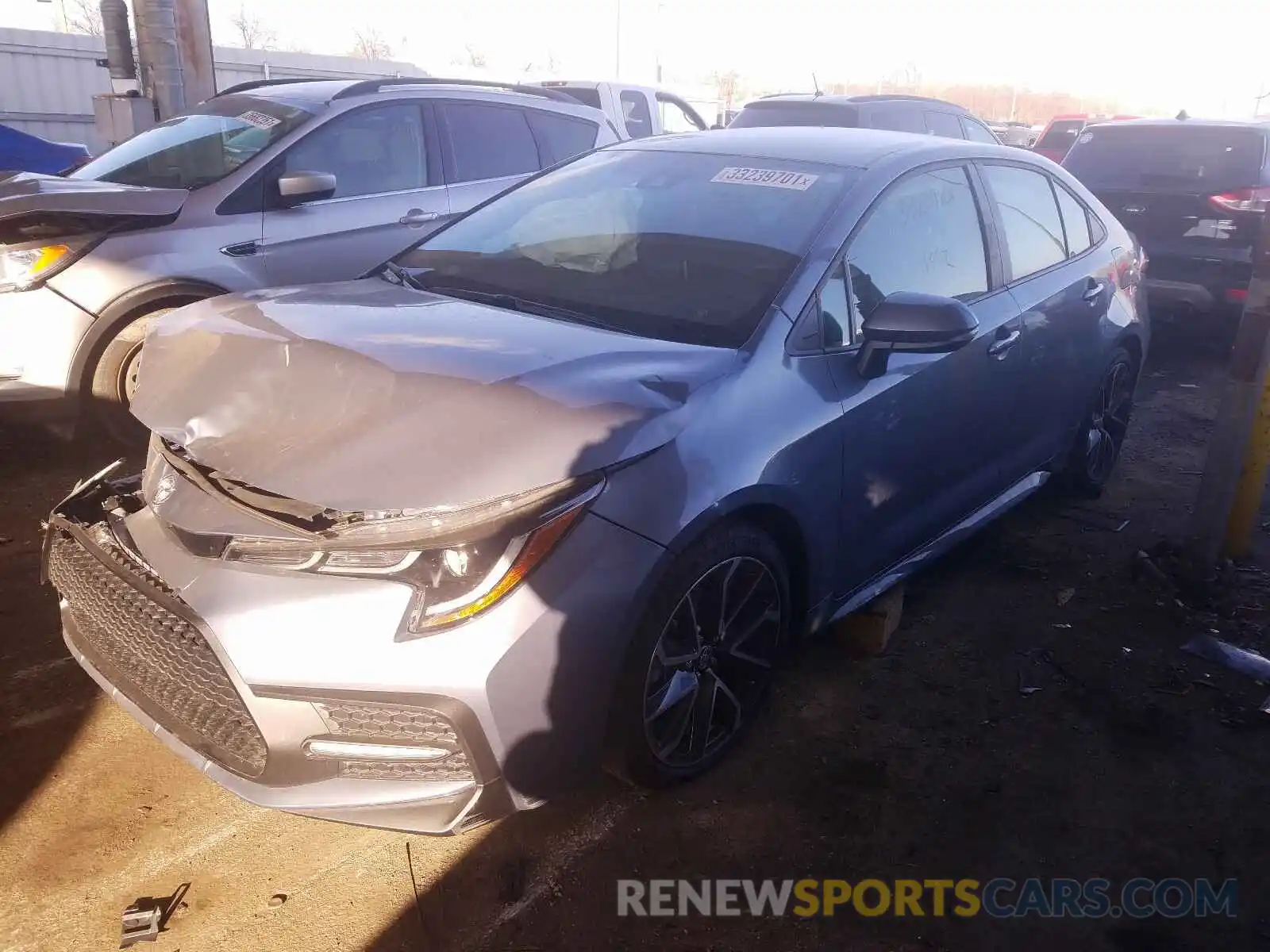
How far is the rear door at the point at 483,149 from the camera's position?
5949 mm

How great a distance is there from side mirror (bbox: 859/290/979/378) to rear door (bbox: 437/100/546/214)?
3411mm

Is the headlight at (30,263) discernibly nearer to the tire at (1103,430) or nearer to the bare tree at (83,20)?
the tire at (1103,430)

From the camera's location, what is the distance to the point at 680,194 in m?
3.38

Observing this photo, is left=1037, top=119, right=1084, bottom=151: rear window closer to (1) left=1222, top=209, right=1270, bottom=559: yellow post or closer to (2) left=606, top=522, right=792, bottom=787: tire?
(1) left=1222, top=209, right=1270, bottom=559: yellow post

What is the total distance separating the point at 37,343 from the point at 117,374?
1.12ft

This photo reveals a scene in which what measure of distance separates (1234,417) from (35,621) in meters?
4.48

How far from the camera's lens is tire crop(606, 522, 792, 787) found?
2447 mm

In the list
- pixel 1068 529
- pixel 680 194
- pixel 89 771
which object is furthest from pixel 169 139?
pixel 1068 529

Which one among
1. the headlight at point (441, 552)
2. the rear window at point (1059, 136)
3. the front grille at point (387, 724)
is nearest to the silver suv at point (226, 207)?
the headlight at point (441, 552)

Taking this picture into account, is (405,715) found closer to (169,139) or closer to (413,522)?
(413,522)

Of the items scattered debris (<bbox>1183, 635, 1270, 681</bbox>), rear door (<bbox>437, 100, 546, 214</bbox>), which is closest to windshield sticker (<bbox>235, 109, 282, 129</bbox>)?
rear door (<bbox>437, 100, 546, 214</bbox>)

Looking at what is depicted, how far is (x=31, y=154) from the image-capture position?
9.90m

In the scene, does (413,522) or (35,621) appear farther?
(35,621)

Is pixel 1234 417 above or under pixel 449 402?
under
